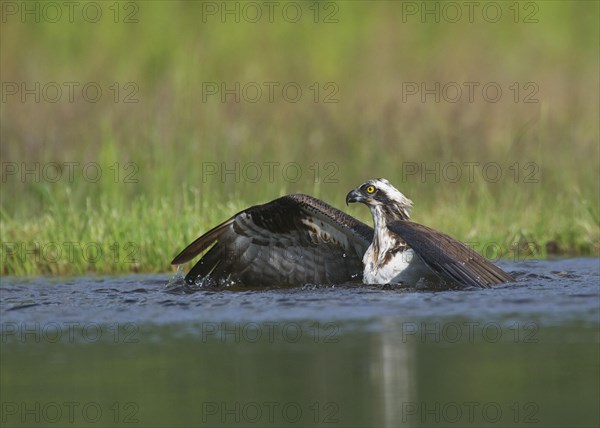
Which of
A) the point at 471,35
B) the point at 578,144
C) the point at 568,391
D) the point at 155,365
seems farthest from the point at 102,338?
the point at 471,35

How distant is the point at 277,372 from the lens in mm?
7004

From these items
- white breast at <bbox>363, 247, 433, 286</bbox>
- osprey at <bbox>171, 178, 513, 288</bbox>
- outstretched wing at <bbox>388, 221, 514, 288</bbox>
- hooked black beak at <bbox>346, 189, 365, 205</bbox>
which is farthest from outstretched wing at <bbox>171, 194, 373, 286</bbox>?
outstretched wing at <bbox>388, 221, 514, 288</bbox>

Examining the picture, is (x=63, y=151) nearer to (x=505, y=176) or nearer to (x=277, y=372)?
(x=505, y=176)

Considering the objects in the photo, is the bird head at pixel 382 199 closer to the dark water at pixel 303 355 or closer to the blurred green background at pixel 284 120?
the dark water at pixel 303 355

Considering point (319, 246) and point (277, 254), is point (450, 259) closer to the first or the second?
point (319, 246)

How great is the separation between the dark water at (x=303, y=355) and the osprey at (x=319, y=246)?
0.36 meters

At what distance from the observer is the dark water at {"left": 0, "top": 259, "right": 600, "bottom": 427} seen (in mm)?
6125

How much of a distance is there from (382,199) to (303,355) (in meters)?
3.46

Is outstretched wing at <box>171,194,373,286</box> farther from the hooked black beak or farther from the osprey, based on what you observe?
the hooked black beak

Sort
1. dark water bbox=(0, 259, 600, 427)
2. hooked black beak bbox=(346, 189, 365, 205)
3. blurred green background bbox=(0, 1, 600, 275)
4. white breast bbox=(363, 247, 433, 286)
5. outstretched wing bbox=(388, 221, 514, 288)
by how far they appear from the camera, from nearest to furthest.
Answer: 1. dark water bbox=(0, 259, 600, 427)
2. outstretched wing bbox=(388, 221, 514, 288)
3. white breast bbox=(363, 247, 433, 286)
4. hooked black beak bbox=(346, 189, 365, 205)
5. blurred green background bbox=(0, 1, 600, 275)

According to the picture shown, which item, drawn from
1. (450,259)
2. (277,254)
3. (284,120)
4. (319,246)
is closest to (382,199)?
(319,246)

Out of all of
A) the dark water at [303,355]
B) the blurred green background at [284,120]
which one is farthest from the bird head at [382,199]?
the blurred green background at [284,120]

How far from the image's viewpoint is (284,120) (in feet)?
48.0

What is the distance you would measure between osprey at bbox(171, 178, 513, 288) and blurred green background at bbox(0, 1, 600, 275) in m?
0.83
